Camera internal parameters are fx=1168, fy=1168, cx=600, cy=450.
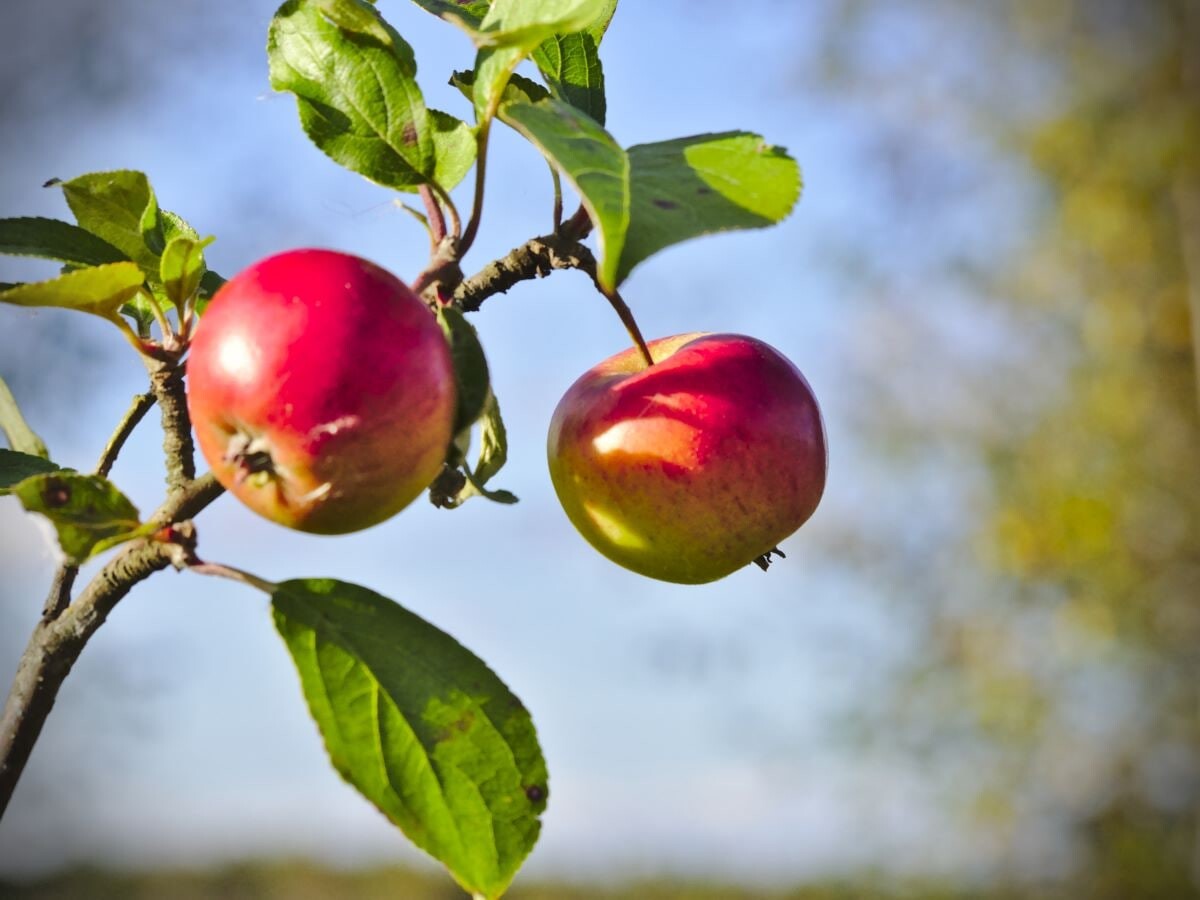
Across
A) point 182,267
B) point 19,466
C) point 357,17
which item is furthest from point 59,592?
point 357,17

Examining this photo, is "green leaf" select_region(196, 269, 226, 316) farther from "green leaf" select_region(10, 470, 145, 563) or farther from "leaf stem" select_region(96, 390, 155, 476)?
"green leaf" select_region(10, 470, 145, 563)

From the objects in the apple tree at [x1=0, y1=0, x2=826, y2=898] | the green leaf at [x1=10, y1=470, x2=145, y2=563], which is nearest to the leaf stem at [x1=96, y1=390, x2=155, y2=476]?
the apple tree at [x1=0, y1=0, x2=826, y2=898]

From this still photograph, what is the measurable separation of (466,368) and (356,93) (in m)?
0.15

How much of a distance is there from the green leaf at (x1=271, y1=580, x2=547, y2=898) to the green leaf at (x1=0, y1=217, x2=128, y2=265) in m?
0.17

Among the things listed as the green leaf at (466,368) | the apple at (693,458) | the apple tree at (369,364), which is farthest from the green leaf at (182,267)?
the apple at (693,458)

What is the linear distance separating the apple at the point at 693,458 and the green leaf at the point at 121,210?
233 millimetres

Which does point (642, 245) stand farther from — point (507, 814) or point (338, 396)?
point (507, 814)

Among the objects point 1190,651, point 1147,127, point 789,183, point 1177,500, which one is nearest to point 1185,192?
point 1147,127

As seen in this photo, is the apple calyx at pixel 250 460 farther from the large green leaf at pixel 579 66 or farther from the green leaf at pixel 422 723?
the large green leaf at pixel 579 66

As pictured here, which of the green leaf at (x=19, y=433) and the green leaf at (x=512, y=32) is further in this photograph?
the green leaf at (x=19, y=433)

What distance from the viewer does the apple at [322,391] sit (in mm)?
393

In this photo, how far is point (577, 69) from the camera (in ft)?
1.80

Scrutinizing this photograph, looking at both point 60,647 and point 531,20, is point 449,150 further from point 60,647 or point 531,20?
point 60,647

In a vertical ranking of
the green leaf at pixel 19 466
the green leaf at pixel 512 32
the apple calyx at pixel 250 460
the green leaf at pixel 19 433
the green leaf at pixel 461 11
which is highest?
the green leaf at pixel 461 11
